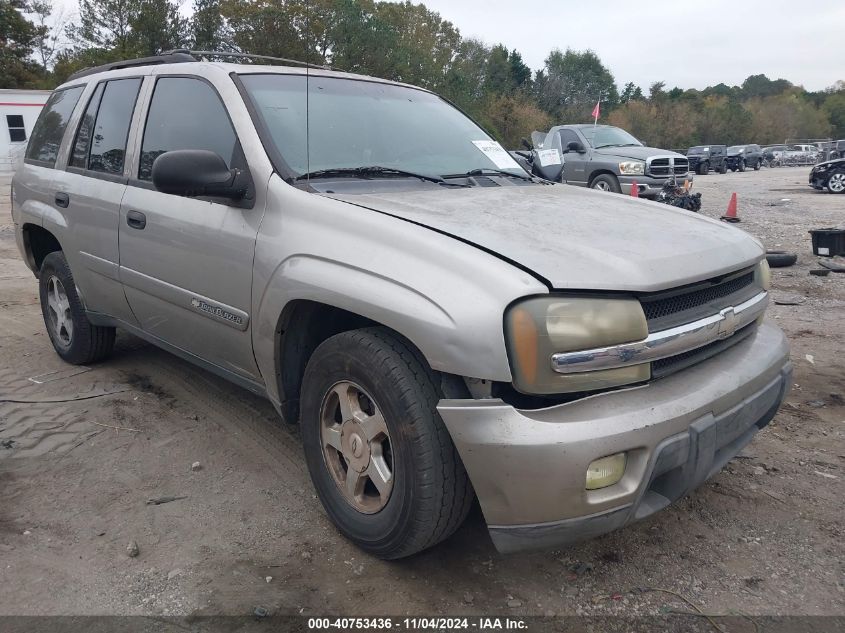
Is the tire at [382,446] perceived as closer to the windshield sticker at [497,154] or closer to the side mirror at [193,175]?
the side mirror at [193,175]

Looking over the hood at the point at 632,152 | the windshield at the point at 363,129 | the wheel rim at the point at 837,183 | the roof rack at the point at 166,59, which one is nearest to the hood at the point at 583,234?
the windshield at the point at 363,129

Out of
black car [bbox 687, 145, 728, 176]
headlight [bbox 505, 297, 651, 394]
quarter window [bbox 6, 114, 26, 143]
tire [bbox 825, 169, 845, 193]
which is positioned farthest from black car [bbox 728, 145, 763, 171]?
headlight [bbox 505, 297, 651, 394]

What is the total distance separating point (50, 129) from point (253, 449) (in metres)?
2.69

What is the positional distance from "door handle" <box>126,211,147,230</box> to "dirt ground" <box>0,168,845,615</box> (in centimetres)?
110

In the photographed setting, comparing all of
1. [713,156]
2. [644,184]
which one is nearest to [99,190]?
[644,184]

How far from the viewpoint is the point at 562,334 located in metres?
1.93

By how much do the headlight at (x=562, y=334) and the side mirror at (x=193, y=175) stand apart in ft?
4.52

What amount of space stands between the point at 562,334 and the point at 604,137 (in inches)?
516

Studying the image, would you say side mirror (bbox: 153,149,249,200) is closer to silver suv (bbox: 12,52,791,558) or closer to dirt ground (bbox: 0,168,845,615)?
silver suv (bbox: 12,52,791,558)

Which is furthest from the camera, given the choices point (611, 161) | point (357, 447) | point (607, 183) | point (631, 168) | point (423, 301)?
point (607, 183)

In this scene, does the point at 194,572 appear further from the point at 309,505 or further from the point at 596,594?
the point at 596,594

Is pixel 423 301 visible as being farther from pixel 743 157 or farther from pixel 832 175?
pixel 743 157

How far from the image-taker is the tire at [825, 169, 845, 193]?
60.9 ft

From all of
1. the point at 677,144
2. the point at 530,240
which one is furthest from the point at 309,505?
the point at 677,144
